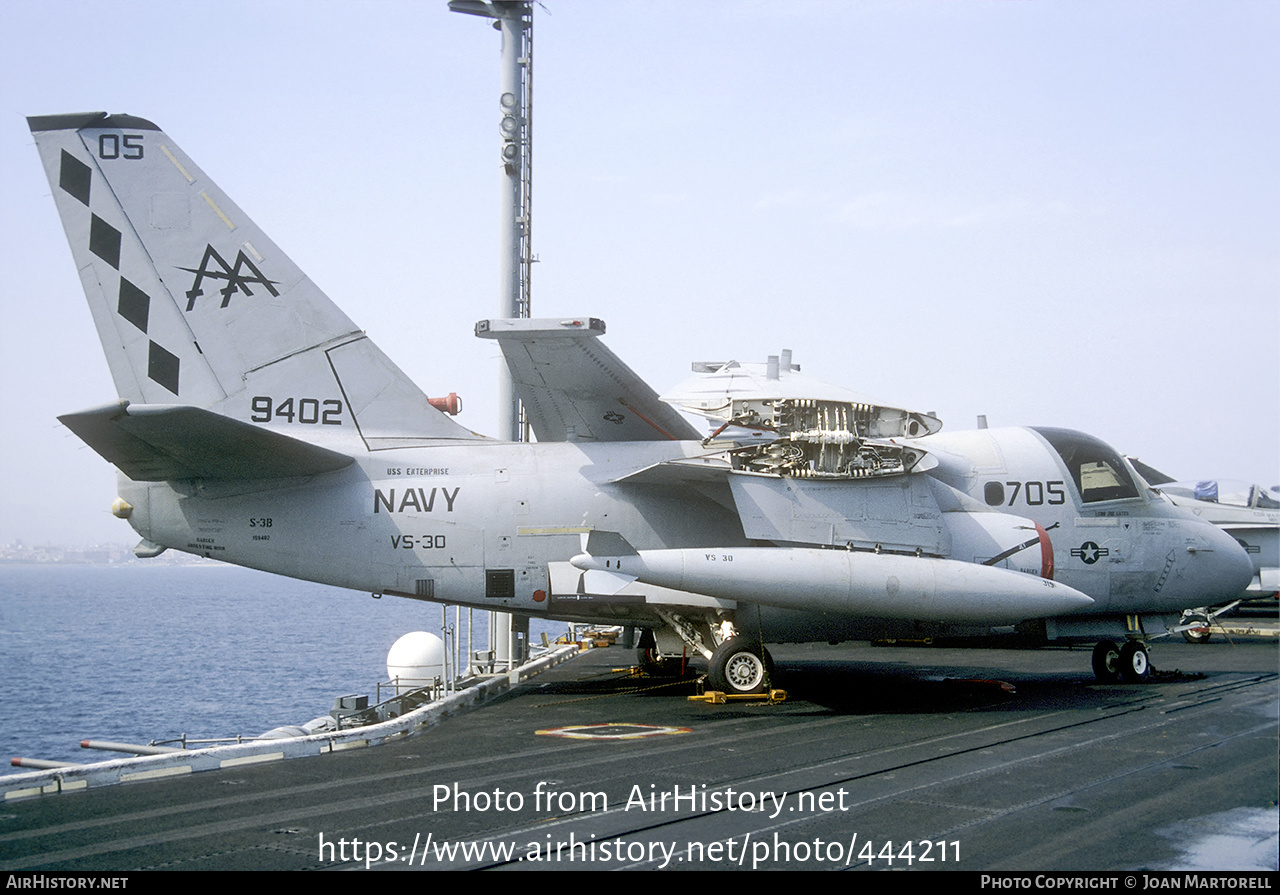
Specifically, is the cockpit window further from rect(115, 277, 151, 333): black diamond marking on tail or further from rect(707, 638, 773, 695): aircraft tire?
rect(115, 277, 151, 333): black diamond marking on tail

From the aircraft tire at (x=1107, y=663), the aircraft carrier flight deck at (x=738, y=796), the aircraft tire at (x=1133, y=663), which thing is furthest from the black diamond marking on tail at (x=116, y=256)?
the aircraft tire at (x=1133, y=663)

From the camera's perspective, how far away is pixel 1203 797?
8.50m

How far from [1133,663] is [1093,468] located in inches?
130

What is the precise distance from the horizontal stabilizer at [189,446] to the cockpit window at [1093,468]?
37.5ft

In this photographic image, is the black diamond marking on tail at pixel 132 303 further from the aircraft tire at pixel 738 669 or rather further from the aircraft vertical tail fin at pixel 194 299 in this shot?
the aircraft tire at pixel 738 669

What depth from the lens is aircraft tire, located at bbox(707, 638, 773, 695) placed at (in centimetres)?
1491

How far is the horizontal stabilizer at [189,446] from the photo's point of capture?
12.5 m

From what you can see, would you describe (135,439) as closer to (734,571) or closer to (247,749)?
(247,749)

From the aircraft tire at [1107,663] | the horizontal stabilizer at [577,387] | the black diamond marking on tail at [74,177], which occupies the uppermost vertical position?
the black diamond marking on tail at [74,177]

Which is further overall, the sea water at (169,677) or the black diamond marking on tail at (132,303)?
the sea water at (169,677)

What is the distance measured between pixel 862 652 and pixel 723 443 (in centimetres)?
1200

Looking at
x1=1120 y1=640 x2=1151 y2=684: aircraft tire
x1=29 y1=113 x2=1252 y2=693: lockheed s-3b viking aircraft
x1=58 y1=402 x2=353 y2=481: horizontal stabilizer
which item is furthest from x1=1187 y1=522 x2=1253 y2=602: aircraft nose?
x1=58 y1=402 x2=353 y2=481: horizontal stabilizer
